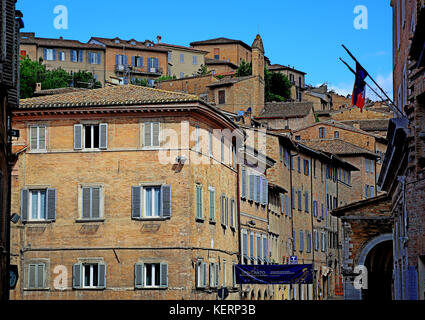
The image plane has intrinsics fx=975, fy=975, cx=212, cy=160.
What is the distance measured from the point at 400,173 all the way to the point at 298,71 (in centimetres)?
12620

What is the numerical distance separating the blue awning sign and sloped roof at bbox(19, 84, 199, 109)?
29.0 feet

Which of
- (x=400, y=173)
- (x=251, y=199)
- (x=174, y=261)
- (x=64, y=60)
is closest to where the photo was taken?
(x=400, y=173)

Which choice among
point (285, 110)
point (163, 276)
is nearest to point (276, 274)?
point (163, 276)

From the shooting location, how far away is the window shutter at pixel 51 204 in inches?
1757

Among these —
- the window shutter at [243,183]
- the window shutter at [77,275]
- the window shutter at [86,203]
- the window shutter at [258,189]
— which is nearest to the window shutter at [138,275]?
the window shutter at [77,275]

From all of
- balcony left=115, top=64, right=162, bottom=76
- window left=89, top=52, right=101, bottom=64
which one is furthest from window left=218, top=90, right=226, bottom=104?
window left=89, top=52, right=101, bottom=64

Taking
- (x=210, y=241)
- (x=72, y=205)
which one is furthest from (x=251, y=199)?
(x=72, y=205)

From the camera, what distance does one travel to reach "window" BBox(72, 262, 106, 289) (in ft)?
143

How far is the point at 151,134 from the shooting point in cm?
4491

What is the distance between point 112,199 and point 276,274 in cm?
865

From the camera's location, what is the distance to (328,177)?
8250cm

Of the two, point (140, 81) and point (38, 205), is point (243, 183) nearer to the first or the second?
point (38, 205)
